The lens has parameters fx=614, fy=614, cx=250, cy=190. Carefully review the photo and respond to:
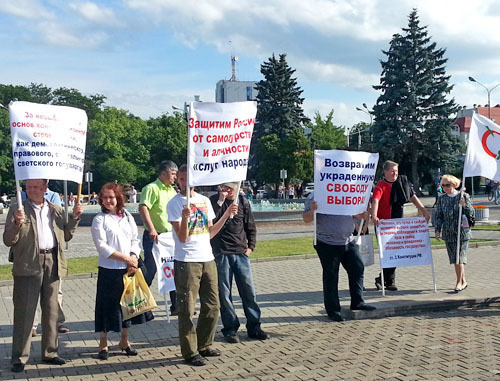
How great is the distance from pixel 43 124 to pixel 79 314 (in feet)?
12.0

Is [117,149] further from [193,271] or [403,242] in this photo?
[193,271]

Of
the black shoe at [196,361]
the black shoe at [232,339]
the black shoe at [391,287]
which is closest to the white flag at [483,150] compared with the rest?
the black shoe at [391,287]

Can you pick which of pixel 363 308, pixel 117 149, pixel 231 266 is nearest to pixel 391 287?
pixel 363 308

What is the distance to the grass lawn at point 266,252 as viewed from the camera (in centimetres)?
1267

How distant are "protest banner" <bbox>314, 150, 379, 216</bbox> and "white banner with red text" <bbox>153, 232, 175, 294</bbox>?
204cm

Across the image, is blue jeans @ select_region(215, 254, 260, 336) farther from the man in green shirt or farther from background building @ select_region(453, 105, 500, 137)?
background building @ select_region(453, 105, 500, 137)

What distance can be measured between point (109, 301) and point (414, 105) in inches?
1674

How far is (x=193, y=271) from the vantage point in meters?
6.21

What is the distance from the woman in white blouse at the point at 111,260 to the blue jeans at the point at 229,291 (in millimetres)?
1084

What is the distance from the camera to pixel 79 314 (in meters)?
8.76

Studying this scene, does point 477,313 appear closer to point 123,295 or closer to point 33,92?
point 123,295

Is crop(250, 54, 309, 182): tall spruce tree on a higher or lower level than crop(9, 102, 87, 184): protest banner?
higher

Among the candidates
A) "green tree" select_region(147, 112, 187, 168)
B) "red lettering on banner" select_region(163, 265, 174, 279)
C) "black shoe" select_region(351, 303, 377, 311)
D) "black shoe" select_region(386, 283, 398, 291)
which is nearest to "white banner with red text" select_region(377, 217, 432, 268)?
"black shoe" select_region(386, 283, 398, 291)

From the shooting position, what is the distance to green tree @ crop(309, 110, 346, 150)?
58.8 meters
